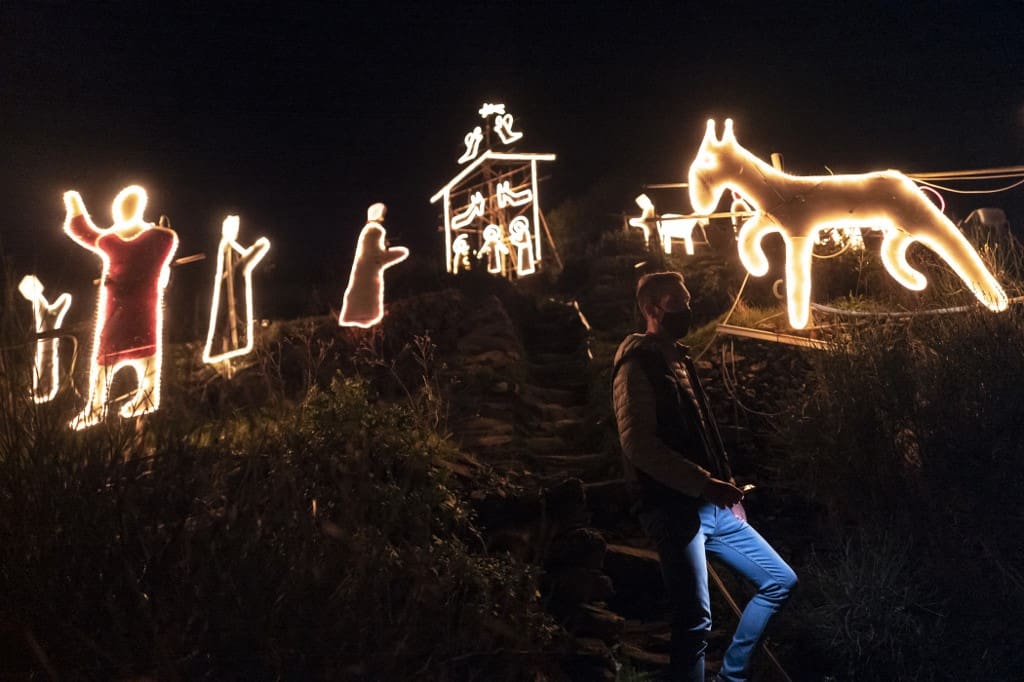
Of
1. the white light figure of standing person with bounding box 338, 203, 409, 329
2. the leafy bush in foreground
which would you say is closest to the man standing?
the leafy bush in foreground

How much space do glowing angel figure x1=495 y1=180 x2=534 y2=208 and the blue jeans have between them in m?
16.6

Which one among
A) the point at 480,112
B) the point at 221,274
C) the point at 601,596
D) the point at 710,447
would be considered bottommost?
the point at 601,596

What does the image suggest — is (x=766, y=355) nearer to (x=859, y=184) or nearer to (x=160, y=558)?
(x=859, y=184)

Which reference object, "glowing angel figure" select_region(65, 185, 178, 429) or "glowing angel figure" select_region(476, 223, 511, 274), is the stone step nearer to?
"glowing angel figure" select_region(65, 185, 178, 429)

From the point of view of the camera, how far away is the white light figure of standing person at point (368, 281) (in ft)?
39.9

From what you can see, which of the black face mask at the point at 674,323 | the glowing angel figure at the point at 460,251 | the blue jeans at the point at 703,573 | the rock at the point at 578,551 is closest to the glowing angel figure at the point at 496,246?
the glowing angel figure at the point at 460,251

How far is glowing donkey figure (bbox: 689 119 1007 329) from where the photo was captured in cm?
724

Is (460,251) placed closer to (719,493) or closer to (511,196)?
(511,196)

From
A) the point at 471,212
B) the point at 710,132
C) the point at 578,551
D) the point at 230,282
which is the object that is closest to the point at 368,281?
the point at 230,282

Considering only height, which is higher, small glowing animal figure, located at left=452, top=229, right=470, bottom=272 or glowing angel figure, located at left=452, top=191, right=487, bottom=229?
glowing angel figure, located at left=452, top=191, right=487, bottom=229

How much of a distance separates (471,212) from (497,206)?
100 cm

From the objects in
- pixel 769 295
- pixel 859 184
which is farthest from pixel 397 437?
Result: pixel 769 295

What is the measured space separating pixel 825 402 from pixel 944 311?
1.13 meters

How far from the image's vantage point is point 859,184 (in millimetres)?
7641
